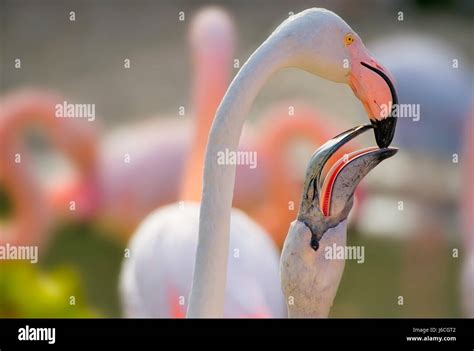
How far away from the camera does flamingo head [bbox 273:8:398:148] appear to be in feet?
8.28

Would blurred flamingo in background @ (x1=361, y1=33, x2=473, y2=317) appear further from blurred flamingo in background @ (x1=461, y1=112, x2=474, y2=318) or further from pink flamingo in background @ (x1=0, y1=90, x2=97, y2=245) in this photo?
pink flamingo in background @ (x1=0, y1=90, x2=97, y2=245)

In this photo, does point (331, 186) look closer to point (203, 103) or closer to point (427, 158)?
point (203, 103)

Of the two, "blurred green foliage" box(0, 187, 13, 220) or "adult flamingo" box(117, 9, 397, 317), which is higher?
"blurred green foliage" box(0, 187, 13, 220)

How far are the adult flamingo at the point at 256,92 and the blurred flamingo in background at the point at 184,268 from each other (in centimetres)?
102

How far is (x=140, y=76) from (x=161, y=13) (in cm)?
51

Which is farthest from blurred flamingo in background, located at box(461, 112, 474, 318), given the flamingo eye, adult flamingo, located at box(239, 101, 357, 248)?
the flamingo eye

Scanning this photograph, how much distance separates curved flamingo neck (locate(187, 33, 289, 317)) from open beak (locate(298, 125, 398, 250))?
0.54ft

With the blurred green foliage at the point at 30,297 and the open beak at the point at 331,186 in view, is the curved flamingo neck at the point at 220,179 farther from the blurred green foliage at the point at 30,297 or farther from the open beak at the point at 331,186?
the blurred green foliage at the point at 30,297

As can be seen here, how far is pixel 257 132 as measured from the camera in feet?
20.8

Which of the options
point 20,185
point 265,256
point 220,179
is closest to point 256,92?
point 220,179

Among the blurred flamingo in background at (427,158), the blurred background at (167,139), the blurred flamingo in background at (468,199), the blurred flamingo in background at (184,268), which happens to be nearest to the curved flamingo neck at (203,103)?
the blurred flamingo in background at (184,268)

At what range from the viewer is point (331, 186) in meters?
2.48

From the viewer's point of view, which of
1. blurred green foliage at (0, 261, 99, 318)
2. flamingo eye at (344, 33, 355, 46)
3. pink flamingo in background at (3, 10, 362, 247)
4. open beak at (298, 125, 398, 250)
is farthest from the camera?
pink flamingo in background at (3, 10, 362, 247)
